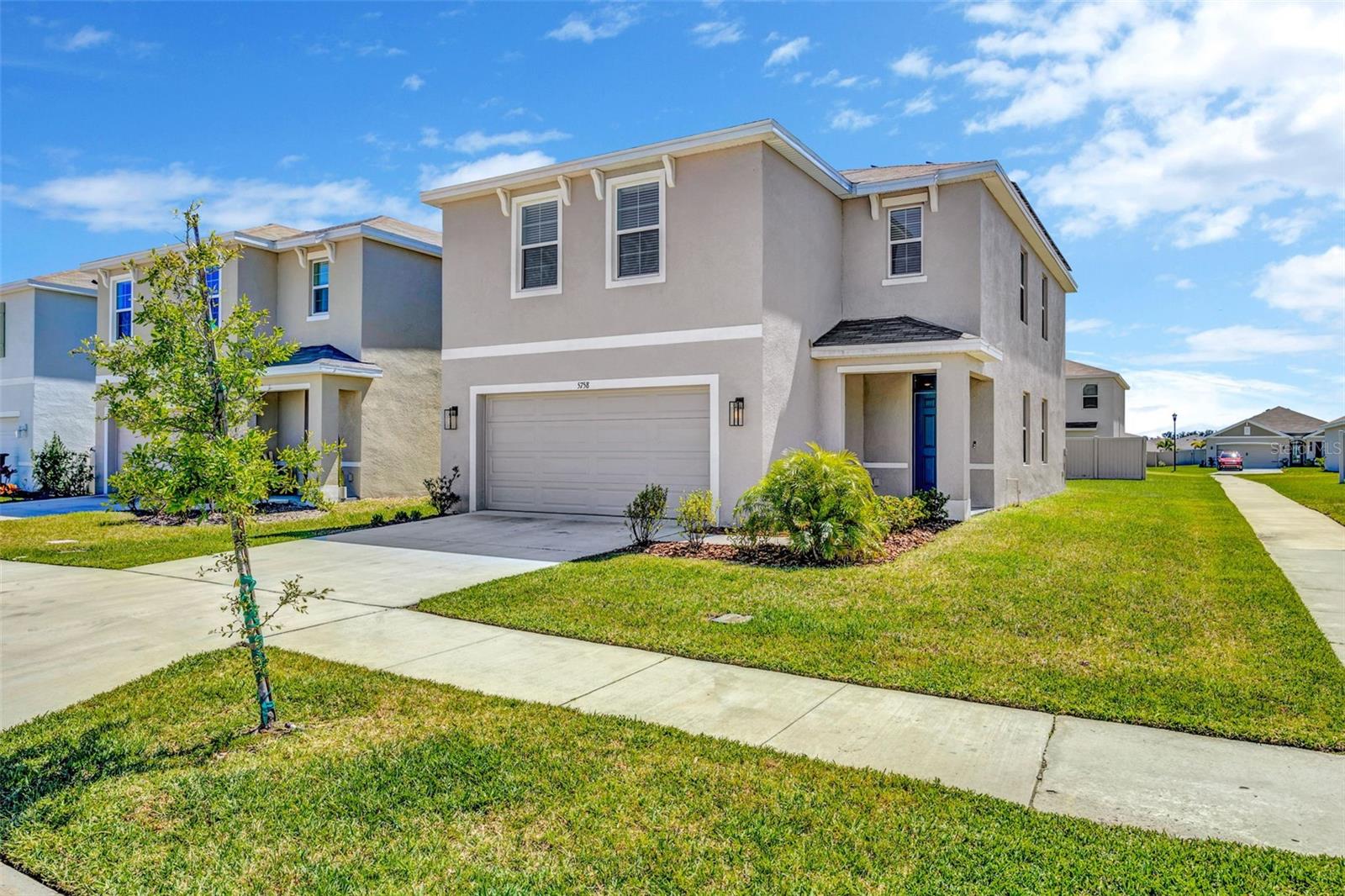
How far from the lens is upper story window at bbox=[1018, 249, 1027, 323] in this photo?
17656 mm

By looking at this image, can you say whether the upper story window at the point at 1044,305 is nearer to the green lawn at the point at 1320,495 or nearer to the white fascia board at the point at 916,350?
the green lawn at the point at 1320,495

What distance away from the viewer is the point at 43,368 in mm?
23969

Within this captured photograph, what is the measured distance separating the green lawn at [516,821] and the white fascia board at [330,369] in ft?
43.7

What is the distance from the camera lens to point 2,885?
124 inches

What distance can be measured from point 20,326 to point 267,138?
54.7 feet

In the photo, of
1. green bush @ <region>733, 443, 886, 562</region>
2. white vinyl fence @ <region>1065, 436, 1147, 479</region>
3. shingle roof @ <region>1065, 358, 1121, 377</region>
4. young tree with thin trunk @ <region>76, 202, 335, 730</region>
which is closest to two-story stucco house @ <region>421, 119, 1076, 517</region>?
green bush @ <region>733, 443, 886, 562</region>

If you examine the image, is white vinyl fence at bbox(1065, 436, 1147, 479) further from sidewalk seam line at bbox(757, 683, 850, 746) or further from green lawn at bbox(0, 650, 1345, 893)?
green lawn at bbox(0, 650, 1345, 893)

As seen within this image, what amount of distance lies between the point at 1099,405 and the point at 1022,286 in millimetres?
27827

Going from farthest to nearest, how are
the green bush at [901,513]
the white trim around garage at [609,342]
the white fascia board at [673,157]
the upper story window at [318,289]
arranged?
the upper story window at [318,289] < the white trim around garage at [609,342] < the white fascia board at [673,157] < the green bush at [901,513]

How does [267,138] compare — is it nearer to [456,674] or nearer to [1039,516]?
[456,674]

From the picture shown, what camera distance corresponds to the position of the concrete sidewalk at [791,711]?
3.63m

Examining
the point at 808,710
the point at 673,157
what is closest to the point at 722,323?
the point at 673,157

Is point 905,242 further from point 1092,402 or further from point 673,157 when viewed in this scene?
point 1092,402

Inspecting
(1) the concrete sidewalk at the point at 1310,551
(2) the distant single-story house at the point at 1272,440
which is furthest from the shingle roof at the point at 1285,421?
(1) the concrete sidewalk at the point at 1310,551
